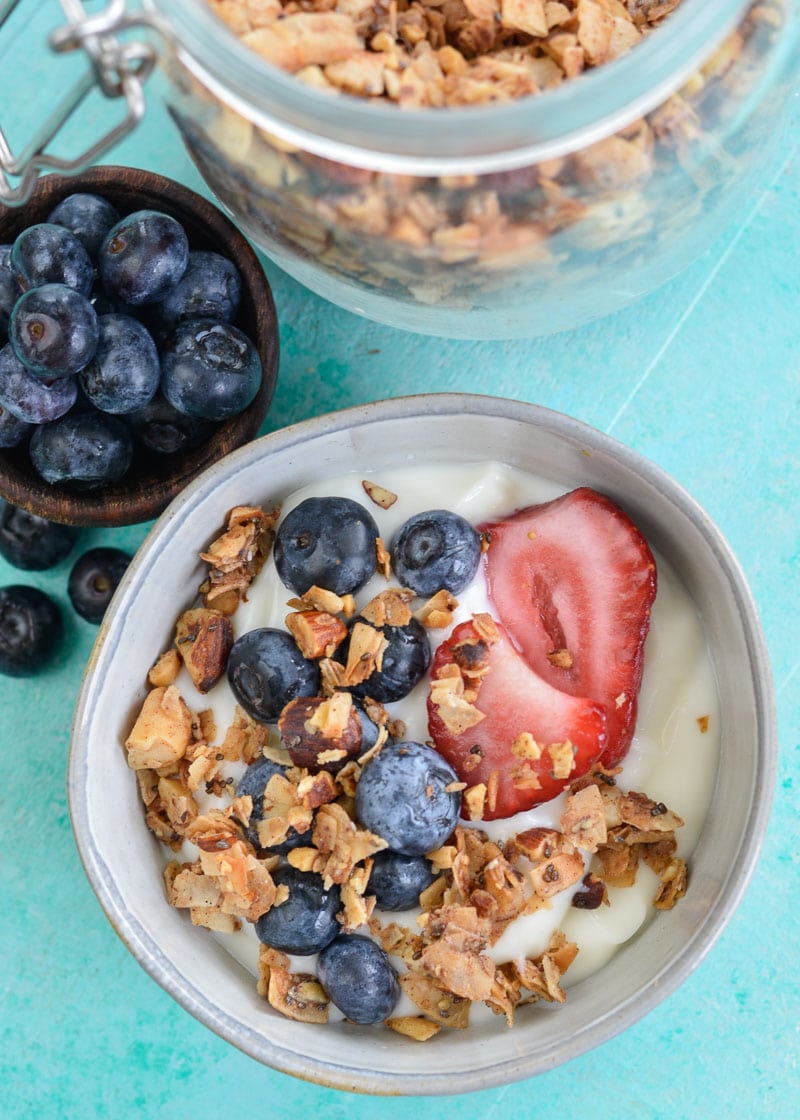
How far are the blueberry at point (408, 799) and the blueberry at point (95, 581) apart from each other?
0.41 meters

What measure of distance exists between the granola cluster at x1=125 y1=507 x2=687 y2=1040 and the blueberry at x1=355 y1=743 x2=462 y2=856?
2cm

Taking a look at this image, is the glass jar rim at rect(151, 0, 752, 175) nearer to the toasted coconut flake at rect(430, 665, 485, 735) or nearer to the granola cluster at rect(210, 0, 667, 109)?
the granola cluster at rect(210, 0, 667, 109)

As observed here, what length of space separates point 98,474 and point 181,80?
1.26 ft

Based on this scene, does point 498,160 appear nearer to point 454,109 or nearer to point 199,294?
point 454,109

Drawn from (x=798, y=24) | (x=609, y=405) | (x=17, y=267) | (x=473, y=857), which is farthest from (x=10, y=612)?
(x=798, y=24)

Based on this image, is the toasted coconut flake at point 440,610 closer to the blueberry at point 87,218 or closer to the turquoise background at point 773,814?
the turquoise background at point 773,814

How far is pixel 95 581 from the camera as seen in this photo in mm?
1216

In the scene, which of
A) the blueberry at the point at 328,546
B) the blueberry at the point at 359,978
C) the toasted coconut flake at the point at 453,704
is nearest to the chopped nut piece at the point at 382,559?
the blueberry at the point at 328,546

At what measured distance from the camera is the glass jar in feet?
2.27

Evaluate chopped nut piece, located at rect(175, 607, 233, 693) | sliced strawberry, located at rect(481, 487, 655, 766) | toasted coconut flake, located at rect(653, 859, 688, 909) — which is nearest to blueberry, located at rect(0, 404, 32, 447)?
chopped nut piece, located at rect(175, 607, 233, 693)

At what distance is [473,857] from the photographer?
3.24ft

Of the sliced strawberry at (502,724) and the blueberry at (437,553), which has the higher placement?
the blueberry at (437,553)

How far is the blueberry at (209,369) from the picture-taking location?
1.03m

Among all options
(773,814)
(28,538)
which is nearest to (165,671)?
(28,538)
